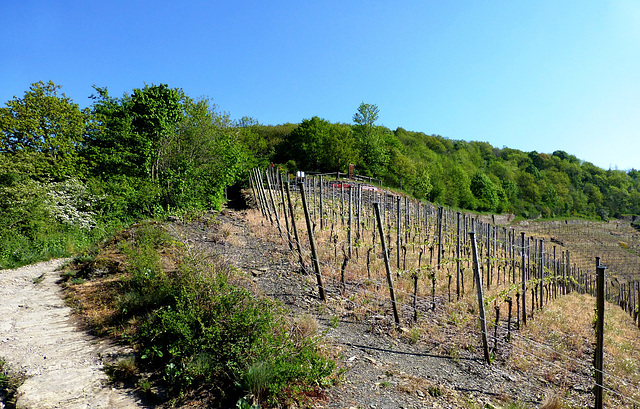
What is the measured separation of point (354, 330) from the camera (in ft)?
21.9

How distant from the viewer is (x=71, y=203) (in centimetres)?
1712

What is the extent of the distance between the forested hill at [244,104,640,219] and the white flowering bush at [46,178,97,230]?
70.7ft

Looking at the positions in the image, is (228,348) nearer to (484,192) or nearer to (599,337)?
(599,337)

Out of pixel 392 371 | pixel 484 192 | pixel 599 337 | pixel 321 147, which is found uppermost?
pixel 321 147

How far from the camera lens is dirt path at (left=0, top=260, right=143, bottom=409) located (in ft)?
13.9

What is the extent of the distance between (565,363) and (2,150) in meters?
23.2

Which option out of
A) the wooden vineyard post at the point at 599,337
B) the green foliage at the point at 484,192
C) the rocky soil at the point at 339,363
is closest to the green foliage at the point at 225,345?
the rocky soil at the point at 339,363

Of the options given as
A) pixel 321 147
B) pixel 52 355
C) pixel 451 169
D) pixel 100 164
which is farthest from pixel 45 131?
pixel 451 169

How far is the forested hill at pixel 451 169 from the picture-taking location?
53.2 meters

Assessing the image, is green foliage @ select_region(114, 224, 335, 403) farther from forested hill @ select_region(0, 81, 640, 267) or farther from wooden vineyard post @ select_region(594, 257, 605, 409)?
forested hill @ select_region(0, 81, 640, 267)

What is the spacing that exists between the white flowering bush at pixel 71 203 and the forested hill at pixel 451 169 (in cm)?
2155

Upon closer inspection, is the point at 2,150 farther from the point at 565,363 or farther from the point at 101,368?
the point at 565,363

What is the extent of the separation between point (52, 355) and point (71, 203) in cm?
1440

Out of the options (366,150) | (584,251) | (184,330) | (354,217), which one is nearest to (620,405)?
(184,330)
